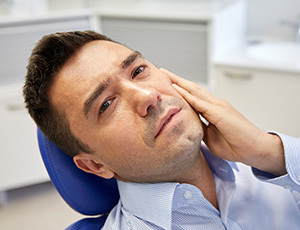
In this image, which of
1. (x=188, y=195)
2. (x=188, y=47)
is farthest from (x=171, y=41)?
(x=188, y=195)

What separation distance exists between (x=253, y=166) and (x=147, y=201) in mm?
346

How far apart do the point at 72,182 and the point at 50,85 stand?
12.1 inches

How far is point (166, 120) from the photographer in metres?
1.03

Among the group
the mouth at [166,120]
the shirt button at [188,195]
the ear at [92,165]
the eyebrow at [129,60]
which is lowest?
the shirt button at [188,195]

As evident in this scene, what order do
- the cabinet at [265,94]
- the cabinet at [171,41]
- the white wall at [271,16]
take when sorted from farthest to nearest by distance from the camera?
the white wall at [271,16] → the cabinet at [171,41] → the cabinet at [265,94]

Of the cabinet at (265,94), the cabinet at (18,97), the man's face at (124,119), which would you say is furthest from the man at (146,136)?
the cabinet at (18,97)

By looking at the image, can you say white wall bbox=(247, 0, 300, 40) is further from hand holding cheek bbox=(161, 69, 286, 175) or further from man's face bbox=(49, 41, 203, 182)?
man's face bbox=(49, 41, 203, 182)

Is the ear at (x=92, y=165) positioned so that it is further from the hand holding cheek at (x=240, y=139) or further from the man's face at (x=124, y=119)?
the hand holding cheek at (x=240, y=139)

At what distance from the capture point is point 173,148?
3.29 feet

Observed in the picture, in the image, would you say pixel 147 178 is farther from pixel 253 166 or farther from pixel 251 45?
pixel 251 45

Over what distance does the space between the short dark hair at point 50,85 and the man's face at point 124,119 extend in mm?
21

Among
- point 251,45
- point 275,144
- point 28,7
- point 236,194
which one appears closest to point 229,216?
point 236,194

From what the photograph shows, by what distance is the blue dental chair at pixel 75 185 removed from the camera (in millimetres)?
1113

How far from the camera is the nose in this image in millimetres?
1007
